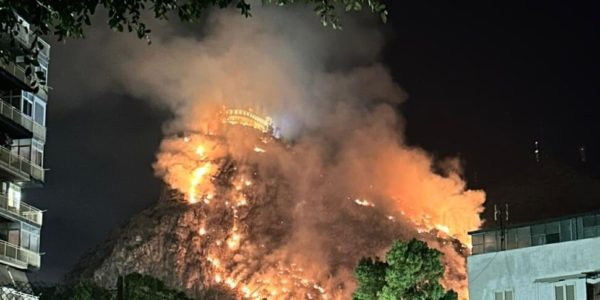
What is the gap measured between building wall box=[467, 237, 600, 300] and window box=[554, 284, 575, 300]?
18 cm

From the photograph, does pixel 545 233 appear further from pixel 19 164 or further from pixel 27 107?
pixel 27 107

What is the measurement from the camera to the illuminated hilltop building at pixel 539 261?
152ft

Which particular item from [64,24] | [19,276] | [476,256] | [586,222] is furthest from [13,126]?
[64,24]

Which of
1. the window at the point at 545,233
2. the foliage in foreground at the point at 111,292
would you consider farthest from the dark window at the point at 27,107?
the window at the point at 545,233

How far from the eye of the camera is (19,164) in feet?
187

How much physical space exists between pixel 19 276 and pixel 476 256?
80.8 feet

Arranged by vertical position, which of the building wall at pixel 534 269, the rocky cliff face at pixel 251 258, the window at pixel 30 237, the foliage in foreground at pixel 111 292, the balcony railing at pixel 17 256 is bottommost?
the foliage in foreground at pixel 111 292

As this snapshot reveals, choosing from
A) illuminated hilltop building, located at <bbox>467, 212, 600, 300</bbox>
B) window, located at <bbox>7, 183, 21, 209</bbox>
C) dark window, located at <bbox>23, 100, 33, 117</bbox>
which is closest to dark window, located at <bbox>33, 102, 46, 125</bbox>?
dark window, located at <bbox>23, 100, 33, 117</bbox>

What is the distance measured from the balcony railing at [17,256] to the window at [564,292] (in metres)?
28.2

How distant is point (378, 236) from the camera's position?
19712 centimetres

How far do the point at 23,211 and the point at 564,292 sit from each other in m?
30.8

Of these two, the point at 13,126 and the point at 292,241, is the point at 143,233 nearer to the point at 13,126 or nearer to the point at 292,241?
the point at 292,241

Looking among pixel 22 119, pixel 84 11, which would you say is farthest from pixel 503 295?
pixel 84 11

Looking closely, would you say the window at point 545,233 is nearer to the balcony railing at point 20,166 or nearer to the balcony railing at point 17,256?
the balcony railing at point 17,256
